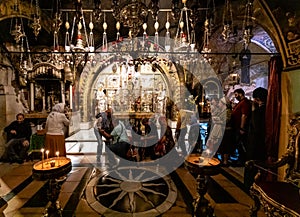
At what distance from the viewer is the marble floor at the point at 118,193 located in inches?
134

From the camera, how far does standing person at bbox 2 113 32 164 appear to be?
5.76 m

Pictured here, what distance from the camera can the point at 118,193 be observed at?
3934mm

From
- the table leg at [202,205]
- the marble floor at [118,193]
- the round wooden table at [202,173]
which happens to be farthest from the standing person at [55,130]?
the table leg at [202,205]

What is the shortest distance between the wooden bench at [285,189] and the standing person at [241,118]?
2.00m

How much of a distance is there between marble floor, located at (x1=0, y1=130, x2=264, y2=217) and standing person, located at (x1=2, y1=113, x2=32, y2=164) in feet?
1.02

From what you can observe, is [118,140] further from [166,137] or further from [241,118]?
[241,118]

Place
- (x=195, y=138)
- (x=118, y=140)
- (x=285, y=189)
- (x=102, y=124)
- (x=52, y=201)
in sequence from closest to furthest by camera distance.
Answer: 1. (x=285, y=189)
2. (x=52, y=201)
3. (x=118, y=140)
4. (x=102, y=124)
5. (x=195, y=138)

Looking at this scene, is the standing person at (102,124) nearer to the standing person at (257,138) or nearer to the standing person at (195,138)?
the standing person at (195,138)

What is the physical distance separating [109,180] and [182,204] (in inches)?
63.1

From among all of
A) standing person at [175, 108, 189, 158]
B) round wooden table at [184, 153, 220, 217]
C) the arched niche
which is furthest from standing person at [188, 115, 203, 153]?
the arched niche

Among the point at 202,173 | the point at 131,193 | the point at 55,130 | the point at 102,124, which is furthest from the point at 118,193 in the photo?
the point at 102,124

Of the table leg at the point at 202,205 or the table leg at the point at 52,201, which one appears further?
the table leg at the point at 202,205

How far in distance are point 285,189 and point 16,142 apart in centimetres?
591

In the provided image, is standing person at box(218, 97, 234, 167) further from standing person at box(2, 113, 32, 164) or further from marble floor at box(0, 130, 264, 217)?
standing person at box(2, 113, 32, 164)
